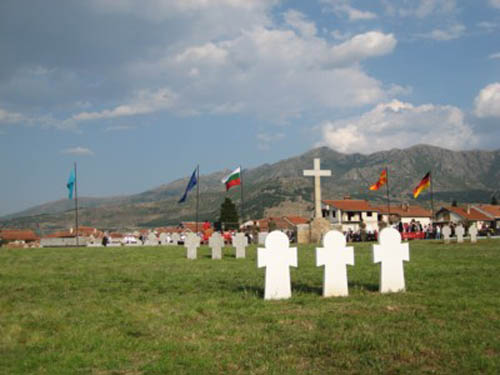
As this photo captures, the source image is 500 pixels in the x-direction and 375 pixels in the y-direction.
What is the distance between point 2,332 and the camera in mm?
7258

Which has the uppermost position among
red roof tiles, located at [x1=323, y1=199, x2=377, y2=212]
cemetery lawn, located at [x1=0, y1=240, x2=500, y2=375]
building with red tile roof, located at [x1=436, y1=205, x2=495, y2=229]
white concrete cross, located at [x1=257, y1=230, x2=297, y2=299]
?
red roof tiles, located at [x1=323, y1=199, x2=377, y2=212]

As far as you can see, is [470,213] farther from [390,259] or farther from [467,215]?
[390,259]

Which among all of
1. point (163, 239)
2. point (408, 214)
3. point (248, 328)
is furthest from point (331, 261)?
point (408, 214)

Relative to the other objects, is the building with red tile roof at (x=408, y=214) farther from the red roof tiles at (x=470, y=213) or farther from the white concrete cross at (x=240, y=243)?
the white concrete cross at (x=240, y=243)

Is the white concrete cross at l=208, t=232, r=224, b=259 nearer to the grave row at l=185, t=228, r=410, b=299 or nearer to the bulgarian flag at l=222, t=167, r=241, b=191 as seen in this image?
the grave row at l=185, t=228, r=410, b=299

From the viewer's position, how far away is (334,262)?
9.63 m

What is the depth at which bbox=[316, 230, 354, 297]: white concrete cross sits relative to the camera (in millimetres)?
9508

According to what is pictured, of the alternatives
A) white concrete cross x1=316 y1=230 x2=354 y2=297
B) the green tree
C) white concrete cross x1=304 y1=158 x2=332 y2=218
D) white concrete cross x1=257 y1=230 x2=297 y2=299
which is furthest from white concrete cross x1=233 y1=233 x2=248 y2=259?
the green tree

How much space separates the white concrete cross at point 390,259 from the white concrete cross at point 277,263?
1.76 meters

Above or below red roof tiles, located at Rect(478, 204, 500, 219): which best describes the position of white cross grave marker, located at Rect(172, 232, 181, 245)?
below

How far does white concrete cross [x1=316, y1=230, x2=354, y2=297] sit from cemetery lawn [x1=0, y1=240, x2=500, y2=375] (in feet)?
0.92

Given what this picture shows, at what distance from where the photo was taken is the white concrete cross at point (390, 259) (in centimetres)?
991

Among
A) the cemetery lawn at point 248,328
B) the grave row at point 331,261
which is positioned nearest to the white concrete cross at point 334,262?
the grave row at point 331,261

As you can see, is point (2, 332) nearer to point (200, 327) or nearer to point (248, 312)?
point (200, 327)
